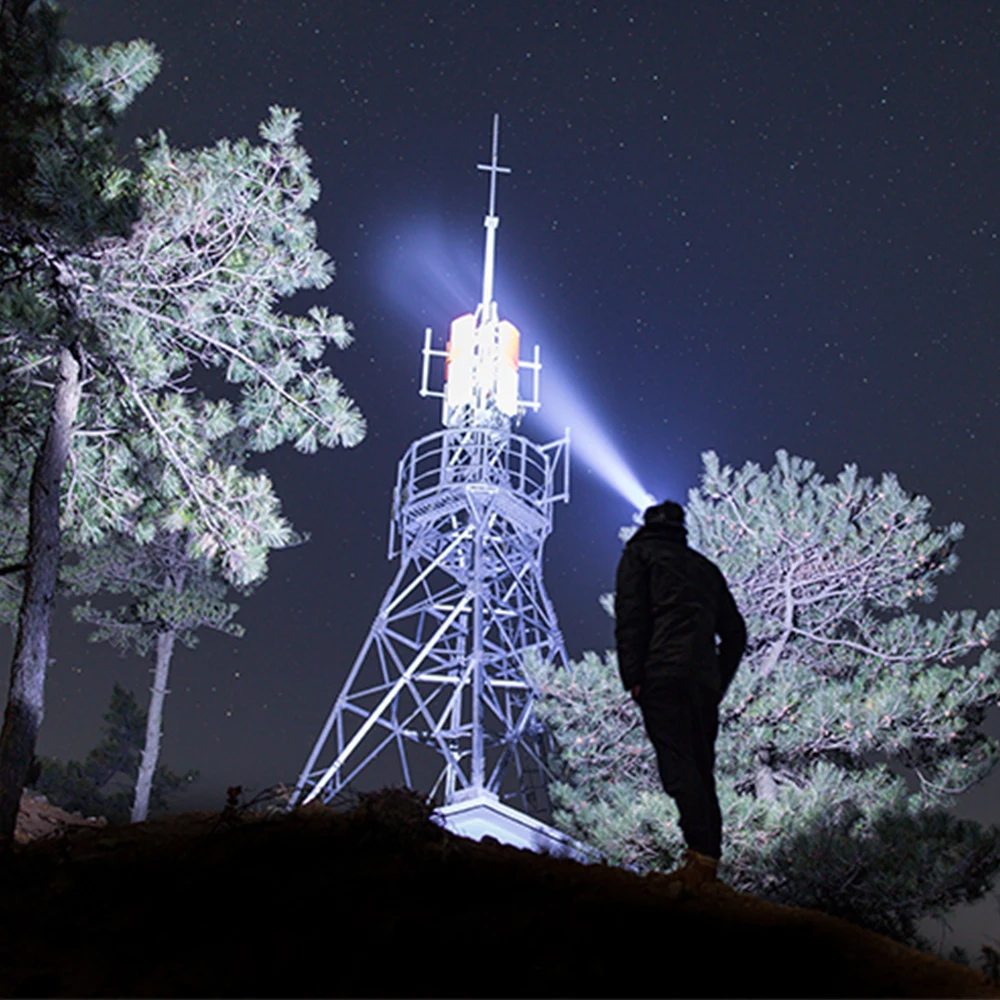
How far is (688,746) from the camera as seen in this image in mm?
4301

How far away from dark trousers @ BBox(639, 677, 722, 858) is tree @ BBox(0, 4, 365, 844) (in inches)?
214

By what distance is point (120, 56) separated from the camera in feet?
29.6

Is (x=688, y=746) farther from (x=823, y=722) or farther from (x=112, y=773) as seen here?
(x=112, y=773)

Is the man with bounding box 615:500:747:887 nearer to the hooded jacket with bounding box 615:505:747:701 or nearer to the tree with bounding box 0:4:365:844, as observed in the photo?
the hooded jacket with bounding box 615:505:747:701

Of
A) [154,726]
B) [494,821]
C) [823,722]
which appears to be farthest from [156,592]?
[823,722]

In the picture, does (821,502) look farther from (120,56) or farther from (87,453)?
(120,56)

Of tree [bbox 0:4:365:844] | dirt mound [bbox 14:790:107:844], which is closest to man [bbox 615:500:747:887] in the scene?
tree [bbox 0:4:365:844]

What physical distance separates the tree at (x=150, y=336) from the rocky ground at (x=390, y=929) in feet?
15.8

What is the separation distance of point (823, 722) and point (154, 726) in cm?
1259

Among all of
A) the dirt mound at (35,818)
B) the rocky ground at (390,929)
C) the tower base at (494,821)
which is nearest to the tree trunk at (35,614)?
the dirt mound at (35,818)

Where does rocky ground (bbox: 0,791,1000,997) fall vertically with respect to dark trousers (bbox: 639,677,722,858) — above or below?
below

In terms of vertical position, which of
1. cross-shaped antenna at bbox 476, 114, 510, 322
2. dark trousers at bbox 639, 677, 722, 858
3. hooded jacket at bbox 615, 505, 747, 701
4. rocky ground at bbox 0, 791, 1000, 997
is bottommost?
rocky ground at bbox 0, 791, 1000, 997

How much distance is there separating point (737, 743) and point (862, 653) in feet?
7.58

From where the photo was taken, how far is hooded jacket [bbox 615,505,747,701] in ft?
14.4
